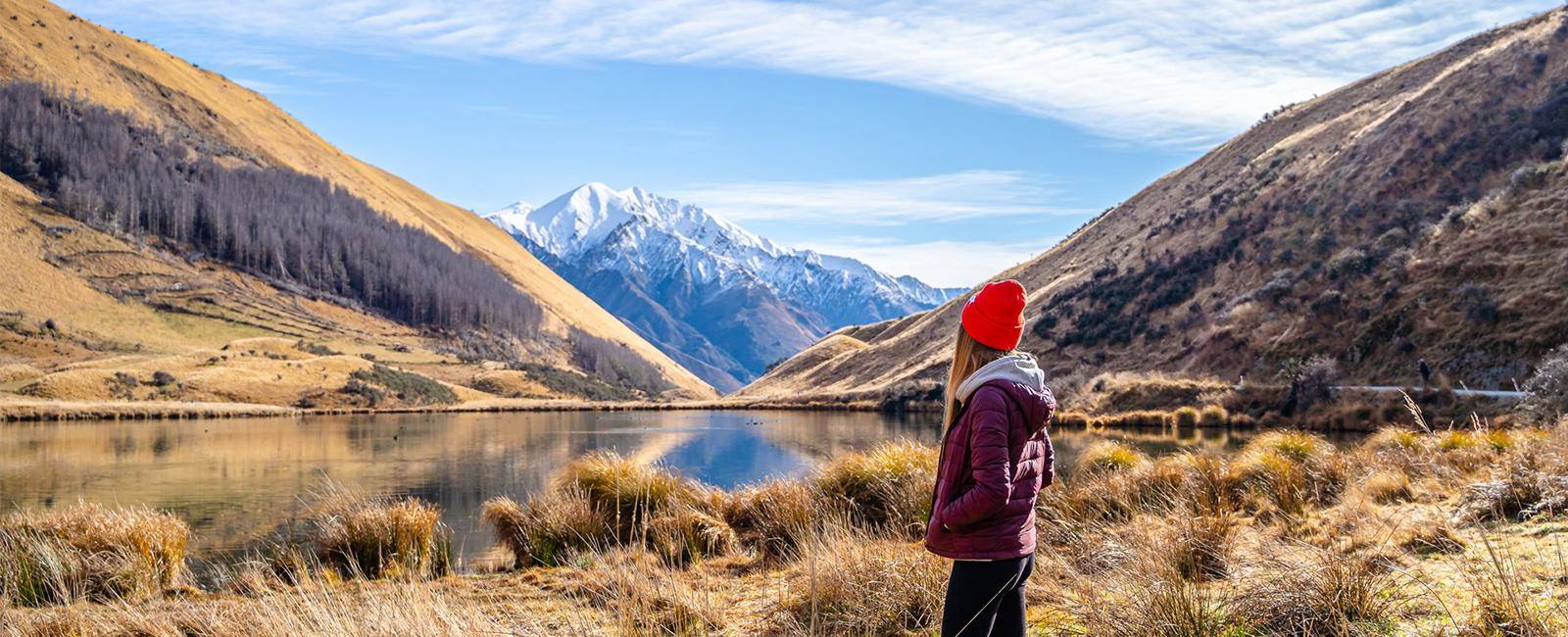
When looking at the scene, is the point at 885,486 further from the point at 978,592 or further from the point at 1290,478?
the point at 978,592

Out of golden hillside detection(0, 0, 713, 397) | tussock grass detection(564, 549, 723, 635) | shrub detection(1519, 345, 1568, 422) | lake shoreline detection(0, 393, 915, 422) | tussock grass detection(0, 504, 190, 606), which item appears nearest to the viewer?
tussock grass detection(564, 549, 723, 635)

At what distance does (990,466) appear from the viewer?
12.9 feet

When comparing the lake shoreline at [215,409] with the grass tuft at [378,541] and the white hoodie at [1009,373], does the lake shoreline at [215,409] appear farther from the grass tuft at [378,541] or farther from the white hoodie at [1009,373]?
the white hoodie at [1009,373]

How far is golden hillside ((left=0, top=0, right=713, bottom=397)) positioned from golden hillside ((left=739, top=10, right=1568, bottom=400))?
10193 cm

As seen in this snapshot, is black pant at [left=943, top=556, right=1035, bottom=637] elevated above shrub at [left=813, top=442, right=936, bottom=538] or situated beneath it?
elevated above

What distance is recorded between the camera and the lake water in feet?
58.8

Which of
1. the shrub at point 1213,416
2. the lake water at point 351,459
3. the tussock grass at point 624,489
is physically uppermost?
the tussock grass at point 624,489

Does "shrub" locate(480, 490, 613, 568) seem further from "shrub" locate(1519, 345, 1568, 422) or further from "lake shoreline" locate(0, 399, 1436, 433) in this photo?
"lake shoreline" locate(0, 399, 1436, 433)

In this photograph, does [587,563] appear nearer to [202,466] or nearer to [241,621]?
[241,621]

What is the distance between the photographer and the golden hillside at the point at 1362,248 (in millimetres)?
33375

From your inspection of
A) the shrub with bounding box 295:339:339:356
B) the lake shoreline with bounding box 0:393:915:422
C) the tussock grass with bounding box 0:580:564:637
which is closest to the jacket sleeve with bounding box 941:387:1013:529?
the tussock grass with bounding box 0:580:564:637

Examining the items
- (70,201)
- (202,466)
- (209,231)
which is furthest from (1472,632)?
(209,231)

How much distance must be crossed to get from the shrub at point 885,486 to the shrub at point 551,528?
8.42 feet

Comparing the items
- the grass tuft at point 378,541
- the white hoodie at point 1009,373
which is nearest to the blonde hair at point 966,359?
the white hoodie at point 1009,373
